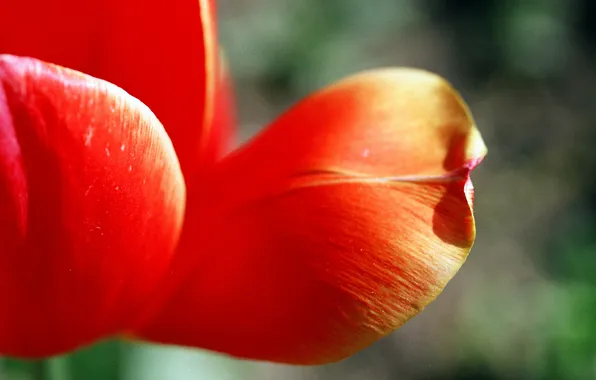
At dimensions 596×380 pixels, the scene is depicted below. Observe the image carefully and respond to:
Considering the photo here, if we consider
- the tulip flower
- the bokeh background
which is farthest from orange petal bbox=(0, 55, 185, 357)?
the bokeh background

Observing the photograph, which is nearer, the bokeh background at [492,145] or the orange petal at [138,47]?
the orange petal at [138,47]

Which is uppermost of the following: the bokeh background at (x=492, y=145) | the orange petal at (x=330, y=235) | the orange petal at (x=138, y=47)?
the orange petal at (x=138, y=47)

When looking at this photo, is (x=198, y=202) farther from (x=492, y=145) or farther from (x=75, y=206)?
(x=492, y=145)

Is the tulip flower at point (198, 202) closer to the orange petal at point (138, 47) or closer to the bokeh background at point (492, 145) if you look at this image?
the orange petal at point (138, 47)

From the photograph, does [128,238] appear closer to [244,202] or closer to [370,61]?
[244,202]

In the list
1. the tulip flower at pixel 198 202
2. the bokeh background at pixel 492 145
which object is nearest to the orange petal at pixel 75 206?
the tulip flower at pixel 198 202

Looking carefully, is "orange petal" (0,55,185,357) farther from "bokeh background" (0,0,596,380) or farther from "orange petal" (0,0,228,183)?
"bokeh background" (0,0,596,380)

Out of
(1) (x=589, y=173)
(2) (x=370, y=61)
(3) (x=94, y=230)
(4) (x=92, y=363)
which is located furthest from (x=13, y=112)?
(2) (x=370, y=61)

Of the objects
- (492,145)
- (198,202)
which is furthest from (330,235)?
(492,145)
